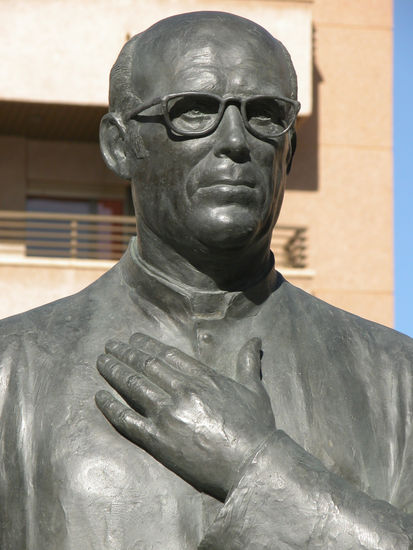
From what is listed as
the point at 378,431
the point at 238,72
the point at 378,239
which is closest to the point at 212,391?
the point at 378,431

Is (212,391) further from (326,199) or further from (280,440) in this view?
(326,199)

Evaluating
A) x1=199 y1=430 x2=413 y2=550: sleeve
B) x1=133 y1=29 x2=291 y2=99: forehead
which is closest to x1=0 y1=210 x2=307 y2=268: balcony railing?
x1=133 y1=29 x2=291 y2=99: forehead

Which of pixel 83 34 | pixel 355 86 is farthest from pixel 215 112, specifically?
pixel 355 86

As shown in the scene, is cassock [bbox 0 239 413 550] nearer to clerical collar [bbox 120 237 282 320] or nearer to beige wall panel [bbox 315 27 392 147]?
clerical collar [bbox 120 237 282 320]

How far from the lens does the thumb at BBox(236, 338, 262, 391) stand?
396 cm

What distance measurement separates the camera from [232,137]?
12.8 ft

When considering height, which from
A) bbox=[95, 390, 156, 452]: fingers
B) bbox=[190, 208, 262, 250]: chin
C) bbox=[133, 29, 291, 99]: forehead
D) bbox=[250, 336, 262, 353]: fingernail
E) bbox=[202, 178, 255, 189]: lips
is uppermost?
bbox=[133, 29, 291, 99]: forehead

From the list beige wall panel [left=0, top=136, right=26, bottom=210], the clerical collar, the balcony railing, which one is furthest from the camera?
beige wall panel [left=0, top=136, right=26, bottom=210]

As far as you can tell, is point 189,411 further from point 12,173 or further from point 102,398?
point 12,173

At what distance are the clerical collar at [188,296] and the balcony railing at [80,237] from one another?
49.7ft

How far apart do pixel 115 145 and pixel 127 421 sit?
68cm

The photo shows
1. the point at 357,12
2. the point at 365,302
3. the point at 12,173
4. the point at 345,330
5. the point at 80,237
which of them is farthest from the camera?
the point at 12,173

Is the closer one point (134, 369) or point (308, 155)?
point (134, 369)

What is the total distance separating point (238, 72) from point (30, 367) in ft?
2.64
